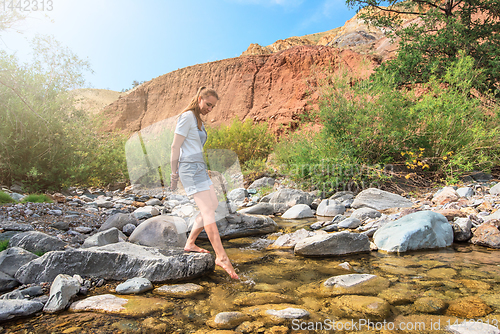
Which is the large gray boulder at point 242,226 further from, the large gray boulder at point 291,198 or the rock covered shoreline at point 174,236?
the large gray boulder at point 291,198

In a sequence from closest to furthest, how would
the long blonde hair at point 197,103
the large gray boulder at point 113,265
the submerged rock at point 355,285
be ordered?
the submerged rock at point 355,285 < the large gray boulder at point 113,265 < the long blonde hair at point 197,103

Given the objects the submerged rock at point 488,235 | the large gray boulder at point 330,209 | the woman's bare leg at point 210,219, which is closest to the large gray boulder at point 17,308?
the woman's bare leg at point 210,219

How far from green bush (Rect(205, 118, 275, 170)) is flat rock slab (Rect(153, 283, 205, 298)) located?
26.7ft

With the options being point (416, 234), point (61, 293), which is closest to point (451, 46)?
point (416, 234)

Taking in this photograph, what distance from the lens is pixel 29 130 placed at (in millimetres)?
6305

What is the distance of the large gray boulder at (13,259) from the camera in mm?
2473

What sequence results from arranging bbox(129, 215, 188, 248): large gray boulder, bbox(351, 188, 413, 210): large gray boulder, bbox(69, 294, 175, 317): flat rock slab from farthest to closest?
bbox(351, 188, 413, 210): large gray boulder < bbox(129, 215, 188, 248): large gray boulder < bbox(69, 294, 175, 317): flat rock slab

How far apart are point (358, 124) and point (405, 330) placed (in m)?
4.93

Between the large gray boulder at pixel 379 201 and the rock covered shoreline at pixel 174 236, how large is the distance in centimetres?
2

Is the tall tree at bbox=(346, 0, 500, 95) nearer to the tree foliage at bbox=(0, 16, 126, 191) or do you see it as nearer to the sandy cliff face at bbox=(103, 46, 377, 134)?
the sandy cliff face at bbox=(103, 46, 377, 134)

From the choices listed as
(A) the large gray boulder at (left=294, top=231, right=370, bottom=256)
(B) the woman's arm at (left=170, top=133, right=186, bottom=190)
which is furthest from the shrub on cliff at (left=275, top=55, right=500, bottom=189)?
(B) the woman's arm at (left=170, top=133, right=186, bottom=190)

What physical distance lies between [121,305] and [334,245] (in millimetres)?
2207

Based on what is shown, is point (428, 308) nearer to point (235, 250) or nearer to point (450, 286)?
point (450, 286)

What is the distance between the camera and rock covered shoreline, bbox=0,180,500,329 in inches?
88.1
